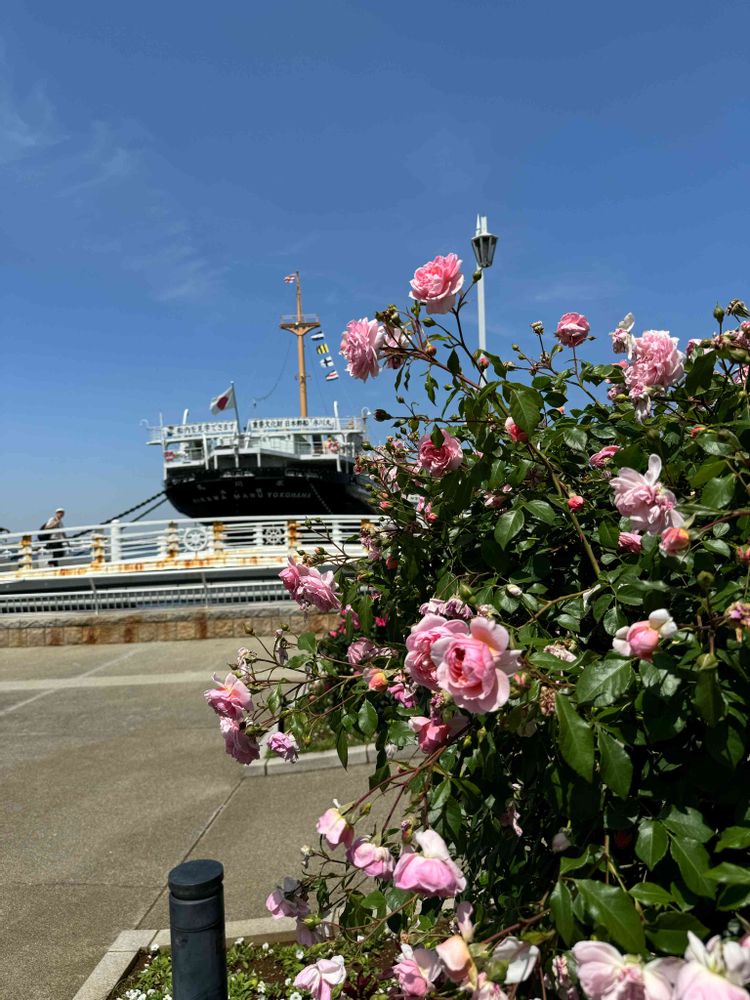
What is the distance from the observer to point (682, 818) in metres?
1.32

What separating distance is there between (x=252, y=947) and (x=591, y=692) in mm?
2810

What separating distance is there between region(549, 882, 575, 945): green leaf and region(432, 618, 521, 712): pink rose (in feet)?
1.17

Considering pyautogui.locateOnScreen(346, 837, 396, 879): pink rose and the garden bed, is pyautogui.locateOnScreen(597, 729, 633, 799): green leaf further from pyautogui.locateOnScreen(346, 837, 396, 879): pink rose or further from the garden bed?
the garden bed

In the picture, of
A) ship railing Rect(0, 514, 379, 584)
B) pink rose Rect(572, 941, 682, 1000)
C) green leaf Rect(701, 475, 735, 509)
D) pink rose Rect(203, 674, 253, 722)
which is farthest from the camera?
ship railing Rect(0, 514, 379, 584)

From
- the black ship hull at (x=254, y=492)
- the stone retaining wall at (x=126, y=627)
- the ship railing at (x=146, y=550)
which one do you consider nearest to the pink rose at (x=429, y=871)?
the stone retaining wall at (x=126, y=627)

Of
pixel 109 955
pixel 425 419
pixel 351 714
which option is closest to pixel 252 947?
pixel 109 955

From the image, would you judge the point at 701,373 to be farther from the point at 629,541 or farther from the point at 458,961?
the point at 458,961

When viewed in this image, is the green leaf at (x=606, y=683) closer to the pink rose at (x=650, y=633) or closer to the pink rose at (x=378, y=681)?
the pink rose at (x=650, y=633)

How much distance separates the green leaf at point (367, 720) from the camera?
197cm

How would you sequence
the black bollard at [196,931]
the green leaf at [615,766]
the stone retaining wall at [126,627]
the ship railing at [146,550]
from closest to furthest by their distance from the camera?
the green leaf at [615,766] → the black bollard at [196,931] → the stone retaining wall at [126,627] → the ship railing at [146,550]

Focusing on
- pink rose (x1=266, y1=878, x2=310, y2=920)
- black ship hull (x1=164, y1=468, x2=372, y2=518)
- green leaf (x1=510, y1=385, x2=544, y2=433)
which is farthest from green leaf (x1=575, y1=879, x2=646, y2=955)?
black ship hull (x1=164, y1=468, x2=372, y2=518)

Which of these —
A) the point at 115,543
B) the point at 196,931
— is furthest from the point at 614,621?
the point at 115,543

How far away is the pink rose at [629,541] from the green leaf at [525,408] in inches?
13.0

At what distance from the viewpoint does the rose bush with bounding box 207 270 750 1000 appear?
1244mm
